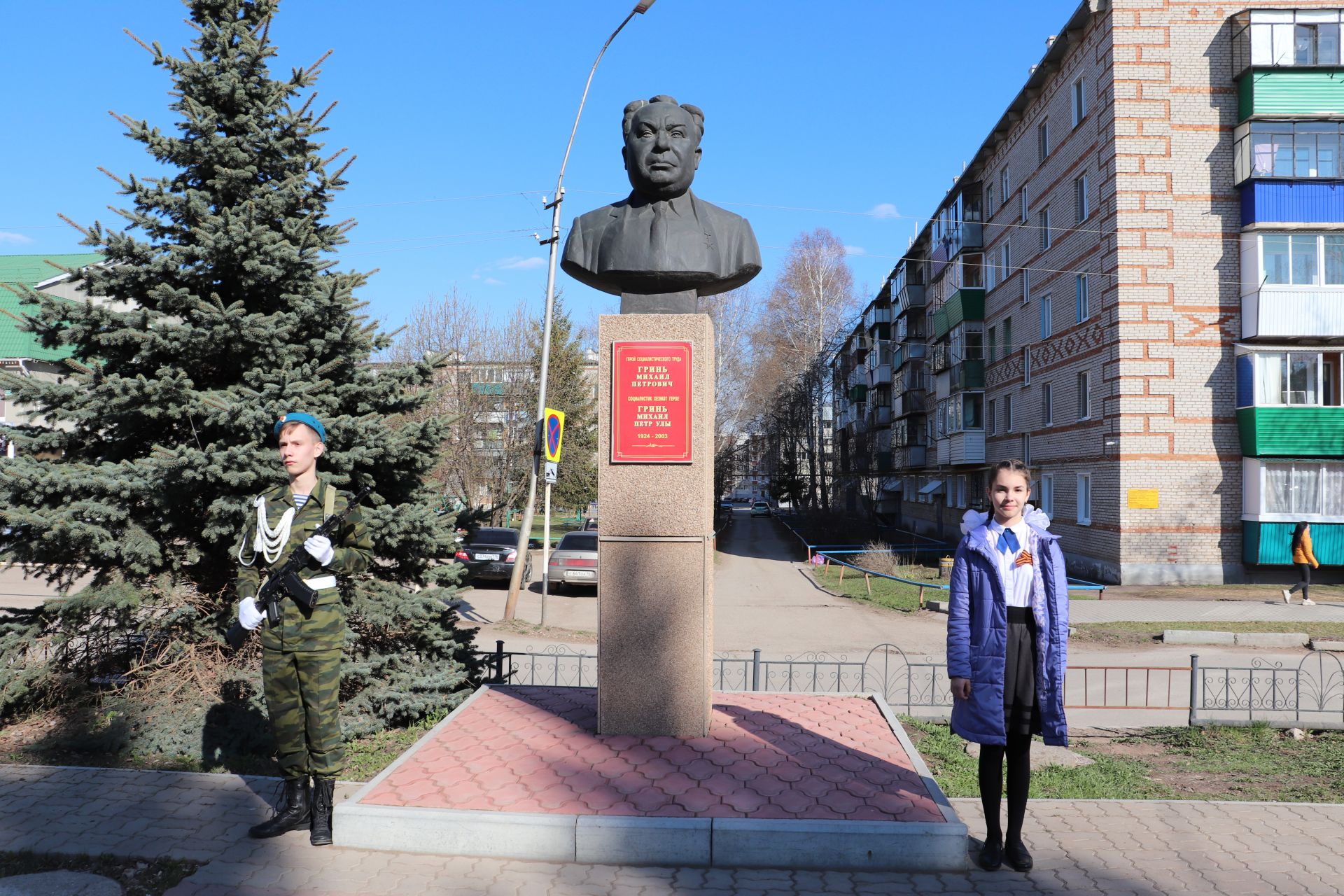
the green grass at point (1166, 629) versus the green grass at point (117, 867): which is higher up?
the green grass at point (117, 867)

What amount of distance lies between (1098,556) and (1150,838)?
18359 mm

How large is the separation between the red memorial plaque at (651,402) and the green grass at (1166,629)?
10100 mm

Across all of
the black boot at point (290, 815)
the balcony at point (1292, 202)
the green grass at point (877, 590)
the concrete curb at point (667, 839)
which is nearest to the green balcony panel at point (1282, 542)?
the balcony at point (1292, 202)

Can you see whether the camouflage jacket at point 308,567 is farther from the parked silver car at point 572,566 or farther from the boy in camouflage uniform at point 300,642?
the parked silver car at point 572,566

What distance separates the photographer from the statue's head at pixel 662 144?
5.71m

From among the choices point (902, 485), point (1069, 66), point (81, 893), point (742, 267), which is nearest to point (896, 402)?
point (902, 485)

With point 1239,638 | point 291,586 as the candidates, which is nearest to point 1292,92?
point 1239,638

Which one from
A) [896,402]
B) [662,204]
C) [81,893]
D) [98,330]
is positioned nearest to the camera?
[81,893]

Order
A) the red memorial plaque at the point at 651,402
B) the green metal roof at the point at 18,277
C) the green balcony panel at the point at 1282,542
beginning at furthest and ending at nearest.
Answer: the green metal roof at the point at 18,277 < the green balcony panel at the point at 1282,542 < the red memorial plaque at the point at 651,402

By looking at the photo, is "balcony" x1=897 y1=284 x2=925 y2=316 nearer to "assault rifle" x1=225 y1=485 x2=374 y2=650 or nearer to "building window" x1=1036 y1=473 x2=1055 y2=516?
"building window" x1=1036 y1=473 x2=1055 y2=516

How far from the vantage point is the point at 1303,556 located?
18344 mm

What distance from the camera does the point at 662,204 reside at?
588cm

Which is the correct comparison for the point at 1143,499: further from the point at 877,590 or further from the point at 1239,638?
the point at 1239,638

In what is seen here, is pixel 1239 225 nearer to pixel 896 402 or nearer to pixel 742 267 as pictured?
pixel 742 267
